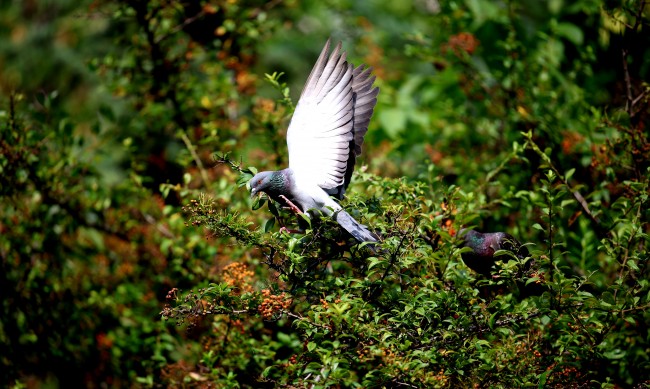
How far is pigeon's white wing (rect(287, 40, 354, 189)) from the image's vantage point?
3.01 metres

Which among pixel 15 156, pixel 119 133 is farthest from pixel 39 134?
pixel 119 133

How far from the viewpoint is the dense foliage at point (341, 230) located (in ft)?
9.11

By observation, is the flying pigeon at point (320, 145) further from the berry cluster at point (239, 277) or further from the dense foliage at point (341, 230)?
the berry cluster at point (239, 277)

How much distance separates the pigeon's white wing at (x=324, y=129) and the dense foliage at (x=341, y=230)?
19 centimetres

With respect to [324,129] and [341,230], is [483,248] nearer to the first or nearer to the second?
[341,230]


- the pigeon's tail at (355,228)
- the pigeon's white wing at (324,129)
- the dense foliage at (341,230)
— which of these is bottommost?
the dense foliage at (341,230)

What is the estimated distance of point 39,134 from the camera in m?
4.40

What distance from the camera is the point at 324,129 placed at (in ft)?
9.98

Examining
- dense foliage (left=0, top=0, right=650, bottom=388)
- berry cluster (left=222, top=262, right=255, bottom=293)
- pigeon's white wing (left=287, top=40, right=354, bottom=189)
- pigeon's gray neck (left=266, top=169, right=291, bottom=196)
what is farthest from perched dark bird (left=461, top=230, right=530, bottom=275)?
berry cluster (left=222, top=262, right=255, bottom=293)

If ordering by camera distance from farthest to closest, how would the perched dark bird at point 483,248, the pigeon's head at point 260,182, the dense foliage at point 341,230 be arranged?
the perched dark bird at point 483,248
the pigeon's head at point 260,182
the dense foliage at point 341,230

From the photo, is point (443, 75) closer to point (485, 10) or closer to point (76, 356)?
point (485, 10)

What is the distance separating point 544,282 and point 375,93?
42.4 inches

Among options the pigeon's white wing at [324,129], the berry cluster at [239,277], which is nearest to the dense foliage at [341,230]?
the berry cluster at [239,277]

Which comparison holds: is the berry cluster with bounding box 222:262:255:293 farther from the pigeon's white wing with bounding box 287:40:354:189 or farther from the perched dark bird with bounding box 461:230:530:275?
the perched dark bird with bounding box 461:230:530:275
